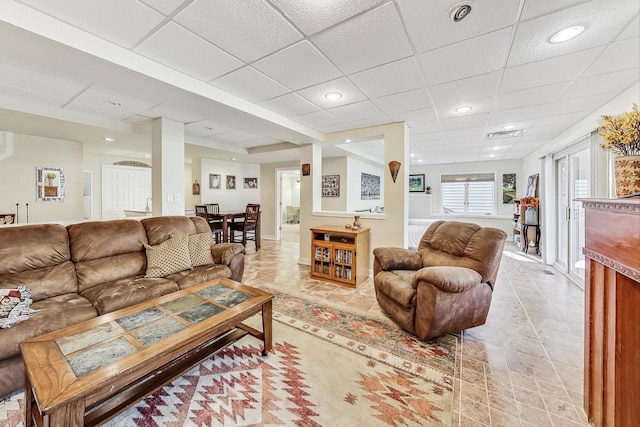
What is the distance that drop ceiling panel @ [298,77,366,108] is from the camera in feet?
8.68

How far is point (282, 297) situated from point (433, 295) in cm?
177

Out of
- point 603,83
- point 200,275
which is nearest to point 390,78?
point 603,83

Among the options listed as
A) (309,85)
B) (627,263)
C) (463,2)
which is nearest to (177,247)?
(309,85)

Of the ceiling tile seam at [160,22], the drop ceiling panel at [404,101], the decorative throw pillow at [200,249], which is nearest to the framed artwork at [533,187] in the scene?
the drop ceiling panel at [404,101]

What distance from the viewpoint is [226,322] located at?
1668mm

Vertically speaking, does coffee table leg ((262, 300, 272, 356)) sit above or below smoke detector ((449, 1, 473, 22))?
below

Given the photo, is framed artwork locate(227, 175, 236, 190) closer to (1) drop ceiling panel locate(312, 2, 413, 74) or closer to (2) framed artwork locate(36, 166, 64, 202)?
(2) framed artwork locate(36, 166, 64, 202)

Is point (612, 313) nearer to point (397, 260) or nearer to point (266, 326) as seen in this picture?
point (397, 260)

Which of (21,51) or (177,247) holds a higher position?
(21,51)

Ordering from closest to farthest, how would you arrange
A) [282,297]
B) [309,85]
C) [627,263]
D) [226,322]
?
[627,263], [226,322], [309,85], [282,297]

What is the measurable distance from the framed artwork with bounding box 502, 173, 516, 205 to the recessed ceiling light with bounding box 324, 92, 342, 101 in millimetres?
6642

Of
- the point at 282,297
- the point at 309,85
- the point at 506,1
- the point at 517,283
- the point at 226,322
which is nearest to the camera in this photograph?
the point at 506,1

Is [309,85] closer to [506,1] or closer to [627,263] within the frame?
[506,1]

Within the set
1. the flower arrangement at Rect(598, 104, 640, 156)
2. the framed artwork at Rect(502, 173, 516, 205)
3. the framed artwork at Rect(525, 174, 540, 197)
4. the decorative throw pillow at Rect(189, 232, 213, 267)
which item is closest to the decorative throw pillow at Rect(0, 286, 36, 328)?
the decorative throw pillow at Rect(189, 232, 213, 267)
